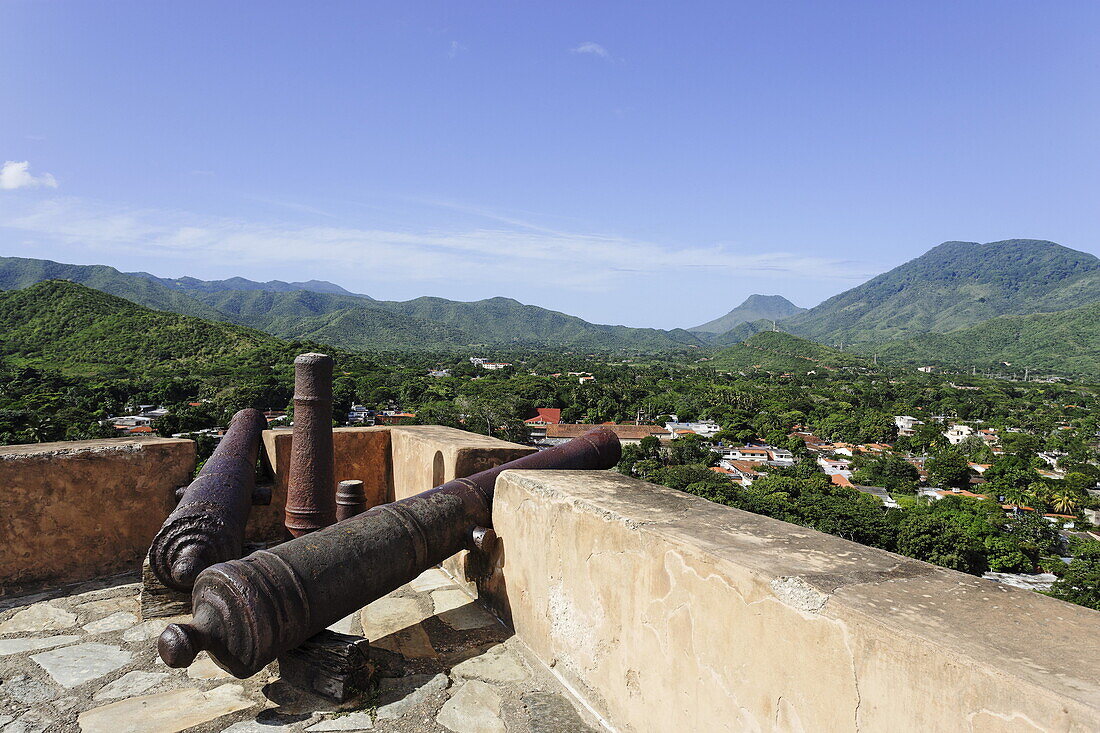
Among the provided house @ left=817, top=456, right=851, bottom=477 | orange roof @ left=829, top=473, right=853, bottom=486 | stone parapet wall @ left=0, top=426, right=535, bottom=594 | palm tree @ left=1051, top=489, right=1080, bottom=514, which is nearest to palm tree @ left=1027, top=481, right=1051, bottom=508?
palm tree @ left=1051, top=489, right=1080, bottom=514

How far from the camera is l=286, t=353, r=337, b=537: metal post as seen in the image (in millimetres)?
3047

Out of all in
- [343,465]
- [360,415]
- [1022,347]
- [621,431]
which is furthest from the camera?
[1022,347]

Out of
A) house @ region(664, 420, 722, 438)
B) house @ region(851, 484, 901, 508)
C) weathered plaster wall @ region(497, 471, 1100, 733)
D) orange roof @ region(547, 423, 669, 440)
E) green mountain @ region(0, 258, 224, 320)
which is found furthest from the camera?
green mountain @ region(0, 258, 224, 320)

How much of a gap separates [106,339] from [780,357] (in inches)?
4652

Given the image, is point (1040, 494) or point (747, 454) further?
point (747, 454)

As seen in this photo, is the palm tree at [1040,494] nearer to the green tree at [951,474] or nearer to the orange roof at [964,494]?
the orange roof at [964,494]

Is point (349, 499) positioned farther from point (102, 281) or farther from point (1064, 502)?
point (102, 281)

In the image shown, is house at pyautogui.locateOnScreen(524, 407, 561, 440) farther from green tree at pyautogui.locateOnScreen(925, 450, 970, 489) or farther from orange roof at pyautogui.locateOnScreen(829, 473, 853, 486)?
green tree at pyautogui.locateOnScreen(925, 450, 970, 489)

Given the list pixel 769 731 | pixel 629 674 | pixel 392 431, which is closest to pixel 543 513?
pixel 629 674

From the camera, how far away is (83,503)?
3307mm

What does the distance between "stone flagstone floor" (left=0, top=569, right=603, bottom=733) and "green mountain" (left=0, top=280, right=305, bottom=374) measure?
55.4 metres

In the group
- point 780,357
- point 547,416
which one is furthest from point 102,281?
point 780,357

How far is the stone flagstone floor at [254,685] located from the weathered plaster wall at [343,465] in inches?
41.0

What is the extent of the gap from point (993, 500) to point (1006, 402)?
45.5 m
